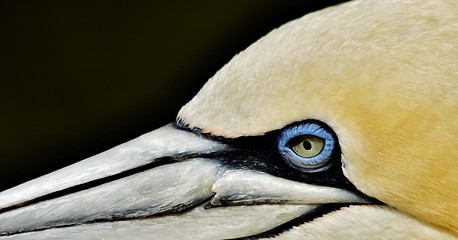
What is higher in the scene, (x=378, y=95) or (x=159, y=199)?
(x=378, y=95)

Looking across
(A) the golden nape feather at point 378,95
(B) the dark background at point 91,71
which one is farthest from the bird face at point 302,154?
(B) the dark background at point 91,71

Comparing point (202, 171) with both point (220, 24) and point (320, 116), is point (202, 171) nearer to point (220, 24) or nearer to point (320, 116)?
point (320, 116)

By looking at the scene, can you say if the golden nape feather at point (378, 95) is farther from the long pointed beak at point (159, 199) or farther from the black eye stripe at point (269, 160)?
the long pointed beak at point (159, 199)

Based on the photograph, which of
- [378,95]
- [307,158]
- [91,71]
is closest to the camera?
[378,95]

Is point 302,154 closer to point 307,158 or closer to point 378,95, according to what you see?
point 307,158

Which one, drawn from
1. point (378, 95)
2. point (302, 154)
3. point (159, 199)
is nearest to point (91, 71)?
point (159, 199)

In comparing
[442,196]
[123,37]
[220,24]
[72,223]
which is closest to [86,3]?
[123,37]

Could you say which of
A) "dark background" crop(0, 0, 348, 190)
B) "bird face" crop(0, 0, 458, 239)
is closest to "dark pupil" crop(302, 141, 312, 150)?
"bird face" crop(0, 0, 458, 239)

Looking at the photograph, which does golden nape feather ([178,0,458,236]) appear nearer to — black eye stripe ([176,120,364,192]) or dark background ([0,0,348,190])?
black eye stripe ([176,120,364,192])
